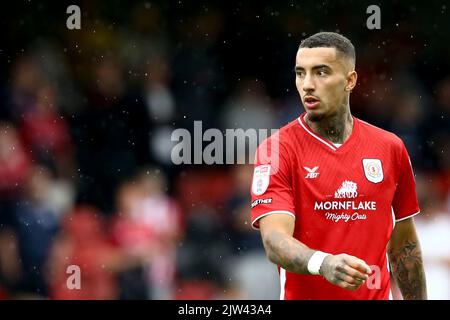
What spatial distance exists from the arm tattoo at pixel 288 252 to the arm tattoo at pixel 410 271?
1.03 m

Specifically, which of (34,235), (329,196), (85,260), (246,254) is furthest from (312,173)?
(34,235)

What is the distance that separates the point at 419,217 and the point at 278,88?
2.45 meters

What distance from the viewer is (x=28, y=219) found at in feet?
30.4

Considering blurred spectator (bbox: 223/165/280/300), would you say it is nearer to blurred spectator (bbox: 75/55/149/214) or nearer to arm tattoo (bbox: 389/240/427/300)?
blurred spectator (bbox: 75/55/149/214)

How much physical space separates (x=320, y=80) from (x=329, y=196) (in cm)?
64

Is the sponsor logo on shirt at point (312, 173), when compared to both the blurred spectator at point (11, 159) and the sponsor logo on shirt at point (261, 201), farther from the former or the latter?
the blurred spectator at point (11, 159)

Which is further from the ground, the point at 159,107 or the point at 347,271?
the point at 159,107

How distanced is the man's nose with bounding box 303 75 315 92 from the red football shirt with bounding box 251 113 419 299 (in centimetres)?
27

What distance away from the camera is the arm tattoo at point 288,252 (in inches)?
177

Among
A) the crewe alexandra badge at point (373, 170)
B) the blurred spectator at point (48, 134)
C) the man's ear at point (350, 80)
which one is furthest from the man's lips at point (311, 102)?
the blurred spectator at point (48, 134)

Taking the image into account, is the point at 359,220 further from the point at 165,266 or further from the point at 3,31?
the point at 3,31

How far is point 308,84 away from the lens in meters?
5.04

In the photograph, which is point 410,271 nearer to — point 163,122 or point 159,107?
point 163,122
